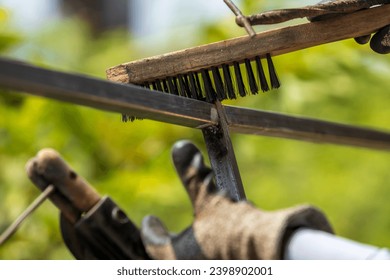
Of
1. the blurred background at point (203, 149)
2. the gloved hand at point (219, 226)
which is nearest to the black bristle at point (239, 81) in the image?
the gloved hand at point (219, 226)

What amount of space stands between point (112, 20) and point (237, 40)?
2254mm

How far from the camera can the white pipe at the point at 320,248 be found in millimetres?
508

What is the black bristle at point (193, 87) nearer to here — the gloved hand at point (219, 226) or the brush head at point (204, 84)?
the brush head at point (204, 84)

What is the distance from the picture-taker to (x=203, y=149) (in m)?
1.61

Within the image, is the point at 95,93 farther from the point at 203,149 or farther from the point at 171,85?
the point at 203,149

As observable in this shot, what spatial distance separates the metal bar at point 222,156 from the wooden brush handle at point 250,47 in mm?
43

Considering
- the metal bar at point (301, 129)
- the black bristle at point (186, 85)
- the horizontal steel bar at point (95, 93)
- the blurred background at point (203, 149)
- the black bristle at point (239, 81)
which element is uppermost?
the horizontal steel bar at point (95, 93)

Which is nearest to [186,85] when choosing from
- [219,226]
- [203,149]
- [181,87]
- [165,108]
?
[181,87]

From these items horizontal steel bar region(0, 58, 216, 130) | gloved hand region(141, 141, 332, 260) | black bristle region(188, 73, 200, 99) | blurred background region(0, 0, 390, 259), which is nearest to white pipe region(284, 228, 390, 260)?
gloved hand region(141, 141, 332, 260)

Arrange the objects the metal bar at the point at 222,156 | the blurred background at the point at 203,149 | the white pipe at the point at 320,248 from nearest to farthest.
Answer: the white pipe at the point at 320,248 → the metal bar at the point at 222,156 → the blurred background at the point at 203,149

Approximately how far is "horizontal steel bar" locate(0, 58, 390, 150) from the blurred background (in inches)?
26.6

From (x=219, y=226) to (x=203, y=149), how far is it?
1.07m
